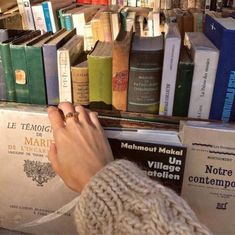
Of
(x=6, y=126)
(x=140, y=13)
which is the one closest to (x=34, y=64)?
(x=6, y=126)

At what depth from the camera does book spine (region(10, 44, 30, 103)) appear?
0.87 meters

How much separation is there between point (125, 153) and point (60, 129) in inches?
8.9

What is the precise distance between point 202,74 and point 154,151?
23 cm

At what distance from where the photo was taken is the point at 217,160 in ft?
2.75

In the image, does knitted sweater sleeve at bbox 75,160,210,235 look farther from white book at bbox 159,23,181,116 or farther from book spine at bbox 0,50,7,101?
book spine at bbox 0,50,7,101

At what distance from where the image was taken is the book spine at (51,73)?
0.86m

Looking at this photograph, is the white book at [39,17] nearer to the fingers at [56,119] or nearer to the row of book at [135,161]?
the row of book at [135,161]

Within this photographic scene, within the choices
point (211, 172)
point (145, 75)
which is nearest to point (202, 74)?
point (145, 75)

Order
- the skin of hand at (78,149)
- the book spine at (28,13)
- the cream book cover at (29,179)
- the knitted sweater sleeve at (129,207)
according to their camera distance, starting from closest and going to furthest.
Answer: the knitted sweater sleeve at (129,207)
the skin of hand at (78,149)
the cream book cover at (29,179)
the book spine at (28,13)

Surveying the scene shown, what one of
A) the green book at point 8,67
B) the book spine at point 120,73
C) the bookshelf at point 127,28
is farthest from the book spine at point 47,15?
the book spine at point 120,73

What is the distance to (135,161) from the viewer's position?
847 mm

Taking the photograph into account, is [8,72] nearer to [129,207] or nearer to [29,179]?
[29,179]

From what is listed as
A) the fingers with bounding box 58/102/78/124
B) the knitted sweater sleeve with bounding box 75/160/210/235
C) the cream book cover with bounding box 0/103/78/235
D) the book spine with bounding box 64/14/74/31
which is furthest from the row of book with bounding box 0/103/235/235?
the book spine with bounding box 64/14/74/31

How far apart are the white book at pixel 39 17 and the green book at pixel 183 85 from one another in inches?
35.5
